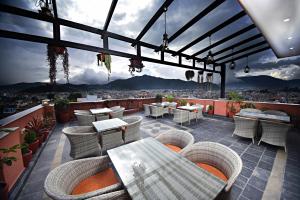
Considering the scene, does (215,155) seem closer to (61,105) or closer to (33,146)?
(33,146)

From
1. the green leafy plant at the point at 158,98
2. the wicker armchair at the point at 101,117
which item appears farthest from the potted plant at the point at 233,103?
the wicker armchair at the point at 101,117

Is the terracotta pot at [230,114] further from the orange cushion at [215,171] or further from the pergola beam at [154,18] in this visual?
the pergola beam at [154,18]

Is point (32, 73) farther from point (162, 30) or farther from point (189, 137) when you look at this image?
point (189, 137)

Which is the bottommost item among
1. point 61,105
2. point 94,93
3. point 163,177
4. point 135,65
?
point 163,177

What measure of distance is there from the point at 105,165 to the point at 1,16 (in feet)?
13.8

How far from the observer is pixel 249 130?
341 cm

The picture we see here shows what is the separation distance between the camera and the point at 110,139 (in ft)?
8.77

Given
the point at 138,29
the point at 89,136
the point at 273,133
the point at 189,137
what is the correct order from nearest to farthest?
the point at 189,137
the point at 89,136
the point at 273,133
the point at 138,29

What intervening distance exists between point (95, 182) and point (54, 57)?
10.7ft

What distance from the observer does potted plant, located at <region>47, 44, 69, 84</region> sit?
297cm

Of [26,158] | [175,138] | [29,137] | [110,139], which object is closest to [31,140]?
[29,137]

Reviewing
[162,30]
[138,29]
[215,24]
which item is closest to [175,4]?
[162,30]

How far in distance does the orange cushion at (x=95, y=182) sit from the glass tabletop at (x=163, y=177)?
1.07 ft

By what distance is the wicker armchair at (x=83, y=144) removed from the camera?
7.41 feet
